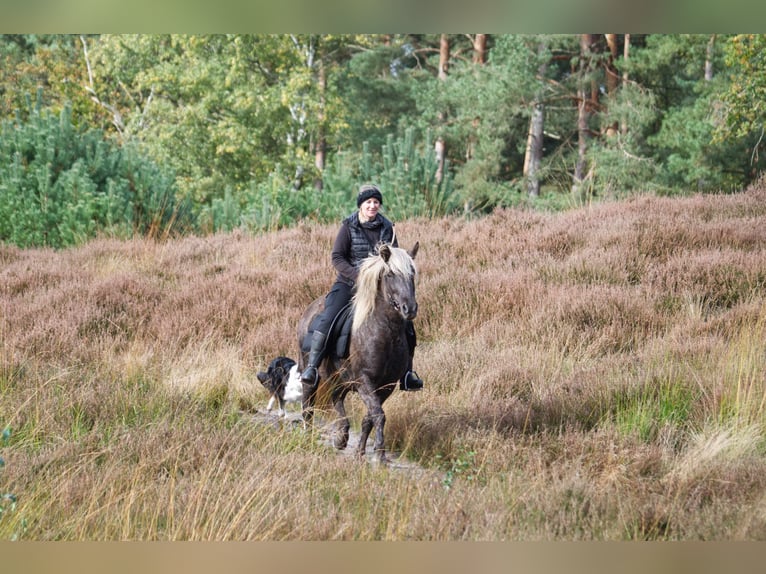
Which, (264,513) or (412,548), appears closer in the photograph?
(412,548)

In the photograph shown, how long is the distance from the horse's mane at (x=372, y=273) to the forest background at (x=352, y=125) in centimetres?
896

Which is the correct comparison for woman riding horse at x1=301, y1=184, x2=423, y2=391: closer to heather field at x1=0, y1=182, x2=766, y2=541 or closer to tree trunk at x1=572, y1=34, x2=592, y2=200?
heather field at x1=0, y1=182, x2=766, y2=541

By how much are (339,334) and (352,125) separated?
2378 cm

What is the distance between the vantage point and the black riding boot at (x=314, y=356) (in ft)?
21.6

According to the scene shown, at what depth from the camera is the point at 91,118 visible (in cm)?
3183

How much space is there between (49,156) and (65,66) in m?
19.0

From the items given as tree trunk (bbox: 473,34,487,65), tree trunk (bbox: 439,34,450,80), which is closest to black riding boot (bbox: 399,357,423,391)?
tree trunk (bbox: 473,34,487,65)

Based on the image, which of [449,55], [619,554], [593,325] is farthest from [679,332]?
[449,55]

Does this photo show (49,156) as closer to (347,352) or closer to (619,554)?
(347,352)

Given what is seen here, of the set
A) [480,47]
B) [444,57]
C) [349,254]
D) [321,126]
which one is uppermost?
[480,47]

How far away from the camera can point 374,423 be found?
20.7 ft

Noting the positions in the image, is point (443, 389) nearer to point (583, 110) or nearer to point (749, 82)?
point (749, 82)

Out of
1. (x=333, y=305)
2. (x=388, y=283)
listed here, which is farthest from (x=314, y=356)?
(x=388, y=283)

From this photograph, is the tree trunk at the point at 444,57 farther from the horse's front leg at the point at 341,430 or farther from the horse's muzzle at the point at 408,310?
the horse's muzzle at the point at 408,310
